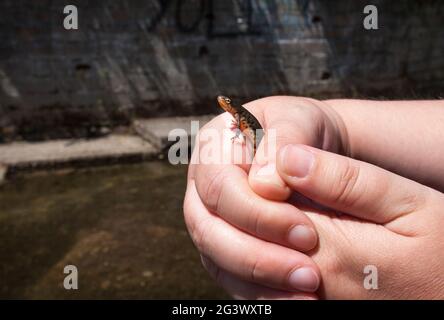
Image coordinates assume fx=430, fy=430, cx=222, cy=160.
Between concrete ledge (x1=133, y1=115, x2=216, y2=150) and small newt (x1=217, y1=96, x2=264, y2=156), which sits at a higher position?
small newt (x1=217, y1=96, x2=264, y2=156)

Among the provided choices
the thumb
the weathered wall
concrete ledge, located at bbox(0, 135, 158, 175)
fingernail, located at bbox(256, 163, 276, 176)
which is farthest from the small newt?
the weathered wall

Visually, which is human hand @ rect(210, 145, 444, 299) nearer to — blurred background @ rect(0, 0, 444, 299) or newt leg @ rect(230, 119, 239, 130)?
newt leg @ rect(230, 119, 239, 130)

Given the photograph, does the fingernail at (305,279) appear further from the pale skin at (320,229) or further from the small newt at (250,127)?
the small newt at (250,127)

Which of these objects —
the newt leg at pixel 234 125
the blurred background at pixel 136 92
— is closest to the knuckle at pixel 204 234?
the newt leg at pixel 234 125

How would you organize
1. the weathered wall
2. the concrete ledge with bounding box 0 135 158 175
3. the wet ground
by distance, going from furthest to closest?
the weathered wall, the concrete ledge with bounding box 0 135 158 175, the wet ground

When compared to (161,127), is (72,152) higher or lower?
lower

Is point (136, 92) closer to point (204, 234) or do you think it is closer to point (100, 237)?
point (100, 237)

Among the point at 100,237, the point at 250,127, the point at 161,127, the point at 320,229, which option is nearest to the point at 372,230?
the point at 320,229
